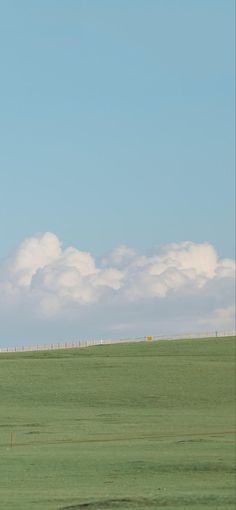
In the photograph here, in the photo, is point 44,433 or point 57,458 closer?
point 57,458

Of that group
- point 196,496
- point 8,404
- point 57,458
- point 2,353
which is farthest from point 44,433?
point 2,353

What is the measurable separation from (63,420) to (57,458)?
2105 cm

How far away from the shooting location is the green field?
40250mm

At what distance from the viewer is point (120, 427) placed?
66188 mm

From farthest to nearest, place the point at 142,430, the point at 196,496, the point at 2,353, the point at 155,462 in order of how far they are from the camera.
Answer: the point at 2,353
the point at 142,430
the point at 155,462
the point at 196,496

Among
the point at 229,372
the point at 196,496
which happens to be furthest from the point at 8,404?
the point at 196,496

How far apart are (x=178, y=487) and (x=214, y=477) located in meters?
2.28

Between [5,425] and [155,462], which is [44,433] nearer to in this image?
[5,425]

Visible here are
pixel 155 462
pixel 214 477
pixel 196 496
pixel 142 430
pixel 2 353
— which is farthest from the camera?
pixel 2 353

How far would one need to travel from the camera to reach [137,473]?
45.2 meters

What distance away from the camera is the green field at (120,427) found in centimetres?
4025

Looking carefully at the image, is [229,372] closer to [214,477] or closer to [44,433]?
[44,433]

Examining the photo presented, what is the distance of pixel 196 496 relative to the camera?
3719 centimetres

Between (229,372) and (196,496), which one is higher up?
(229,372)
